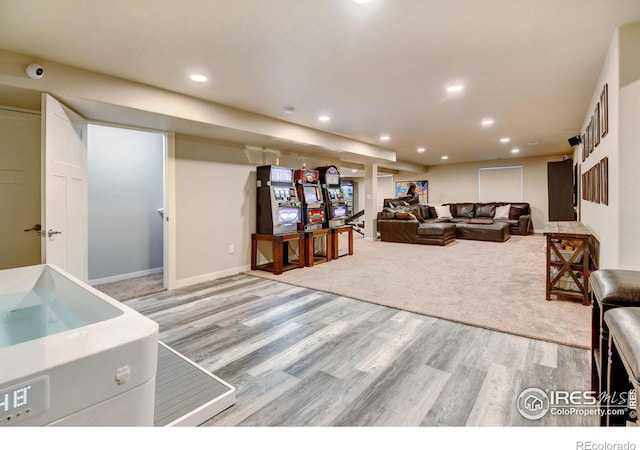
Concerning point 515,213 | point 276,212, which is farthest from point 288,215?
point 515,213

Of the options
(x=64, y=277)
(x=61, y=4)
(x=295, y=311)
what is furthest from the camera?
(x=295, y=311)

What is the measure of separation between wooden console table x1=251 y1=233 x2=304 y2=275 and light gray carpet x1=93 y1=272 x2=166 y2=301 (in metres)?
1.46

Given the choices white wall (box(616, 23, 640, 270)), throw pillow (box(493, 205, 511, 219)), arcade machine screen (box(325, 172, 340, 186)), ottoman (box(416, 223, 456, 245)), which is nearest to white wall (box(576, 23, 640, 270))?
white wall (box(616, 23, 640, 270))

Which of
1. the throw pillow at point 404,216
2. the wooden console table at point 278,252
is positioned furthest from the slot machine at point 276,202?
the throw pillow at point 404,216

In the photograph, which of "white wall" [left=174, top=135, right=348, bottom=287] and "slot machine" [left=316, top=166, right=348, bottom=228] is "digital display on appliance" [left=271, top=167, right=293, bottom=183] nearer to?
"white wall" [left=174, top=135, right=348, bottom=287]

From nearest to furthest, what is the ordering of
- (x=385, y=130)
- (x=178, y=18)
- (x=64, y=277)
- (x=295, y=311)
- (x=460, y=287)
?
(x=64, y=277), (x=178, y=18), (x=295, y=311), (x=460, y=287), (x=385, y=130)

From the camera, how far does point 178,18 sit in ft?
6.74

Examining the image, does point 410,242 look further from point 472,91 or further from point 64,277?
point 64,277

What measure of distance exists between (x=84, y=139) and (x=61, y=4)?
1.79 meters

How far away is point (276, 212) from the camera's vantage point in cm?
491

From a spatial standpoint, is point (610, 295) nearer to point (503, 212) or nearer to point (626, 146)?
point (626, 146)

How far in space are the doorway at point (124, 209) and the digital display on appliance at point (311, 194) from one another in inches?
91.7

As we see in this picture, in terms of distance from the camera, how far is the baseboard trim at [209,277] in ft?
13.7
